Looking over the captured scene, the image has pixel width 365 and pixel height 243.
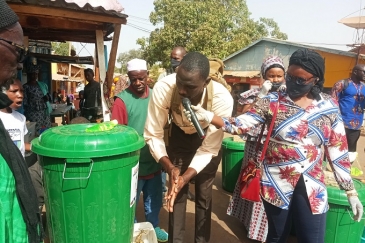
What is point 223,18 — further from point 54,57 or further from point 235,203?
point 235,203

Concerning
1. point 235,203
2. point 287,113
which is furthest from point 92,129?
point 235,203

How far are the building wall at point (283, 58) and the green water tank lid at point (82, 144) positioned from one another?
43.8 feet

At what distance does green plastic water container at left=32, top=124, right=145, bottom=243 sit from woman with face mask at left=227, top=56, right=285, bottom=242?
1.38 m

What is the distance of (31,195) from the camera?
1174 mm

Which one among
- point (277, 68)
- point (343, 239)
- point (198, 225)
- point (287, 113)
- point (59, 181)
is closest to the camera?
point (59, 181)

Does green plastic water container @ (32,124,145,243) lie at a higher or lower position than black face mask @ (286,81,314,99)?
lower

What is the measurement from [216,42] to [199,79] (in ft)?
51.2

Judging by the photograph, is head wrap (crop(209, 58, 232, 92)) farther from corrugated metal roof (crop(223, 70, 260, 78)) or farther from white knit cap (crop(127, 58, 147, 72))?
corrugated metal roof (crop(223, 70, 260, 78))

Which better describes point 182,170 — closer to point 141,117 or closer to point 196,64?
point 141,117

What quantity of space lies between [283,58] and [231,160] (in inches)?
489

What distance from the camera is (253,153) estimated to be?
114 inches

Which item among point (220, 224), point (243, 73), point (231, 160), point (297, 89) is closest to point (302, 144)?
point (297, 89)

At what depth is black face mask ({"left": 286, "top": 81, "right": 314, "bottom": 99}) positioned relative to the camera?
1.90 meters

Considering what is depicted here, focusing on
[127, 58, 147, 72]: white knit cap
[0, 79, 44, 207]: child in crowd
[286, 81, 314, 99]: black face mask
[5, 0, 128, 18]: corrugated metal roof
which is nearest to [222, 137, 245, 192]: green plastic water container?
[127, 58, 147, 72]: white knit cap
